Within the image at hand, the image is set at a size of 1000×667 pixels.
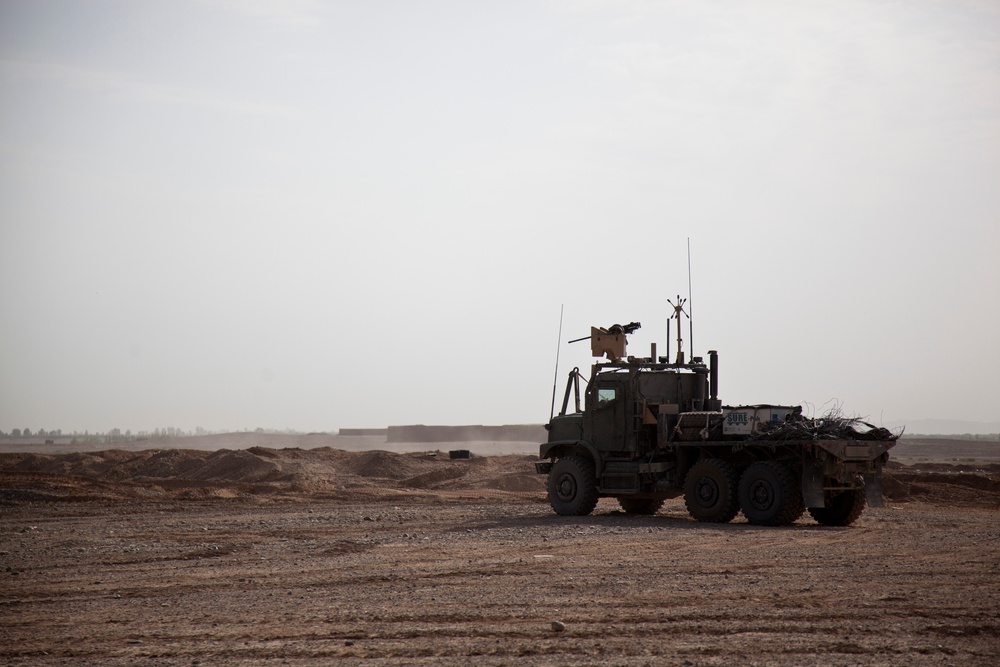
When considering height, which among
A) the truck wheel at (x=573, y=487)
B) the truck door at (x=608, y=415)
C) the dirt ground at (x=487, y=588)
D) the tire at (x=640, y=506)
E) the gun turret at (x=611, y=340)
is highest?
the gun turret at (x=611, y=340)

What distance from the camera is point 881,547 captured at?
51.4ft

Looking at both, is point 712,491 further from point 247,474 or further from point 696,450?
point 247,474

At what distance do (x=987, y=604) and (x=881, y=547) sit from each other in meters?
5.13

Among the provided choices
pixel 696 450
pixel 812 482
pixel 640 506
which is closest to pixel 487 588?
pixel 812 482

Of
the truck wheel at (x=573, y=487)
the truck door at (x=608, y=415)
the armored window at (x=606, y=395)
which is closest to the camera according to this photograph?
the truck door at (x=608, y=415)

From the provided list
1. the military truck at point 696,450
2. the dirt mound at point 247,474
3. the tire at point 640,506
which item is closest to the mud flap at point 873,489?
the military truck at point 696,450

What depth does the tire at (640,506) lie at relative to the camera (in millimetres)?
22750

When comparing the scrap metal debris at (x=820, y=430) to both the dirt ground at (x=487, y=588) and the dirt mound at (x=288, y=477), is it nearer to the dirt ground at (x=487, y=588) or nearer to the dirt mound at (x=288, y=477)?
the dirt ground at (x=487, y=588)

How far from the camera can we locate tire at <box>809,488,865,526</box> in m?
19.6

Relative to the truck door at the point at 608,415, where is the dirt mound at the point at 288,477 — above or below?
below

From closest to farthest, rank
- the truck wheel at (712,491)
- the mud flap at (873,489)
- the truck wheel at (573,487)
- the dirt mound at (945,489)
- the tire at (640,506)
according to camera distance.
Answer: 1. the mud flap at (873,489)
2. the truck wheel at (712,491)
3. the truck wheel at (573,487)
4. the tire at (640,506)
5. the dirt mound at (945,489)

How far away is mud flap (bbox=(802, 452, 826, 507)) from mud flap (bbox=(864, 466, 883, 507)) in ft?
3.02

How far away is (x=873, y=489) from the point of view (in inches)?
751

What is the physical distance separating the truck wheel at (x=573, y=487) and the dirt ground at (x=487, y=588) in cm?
60
